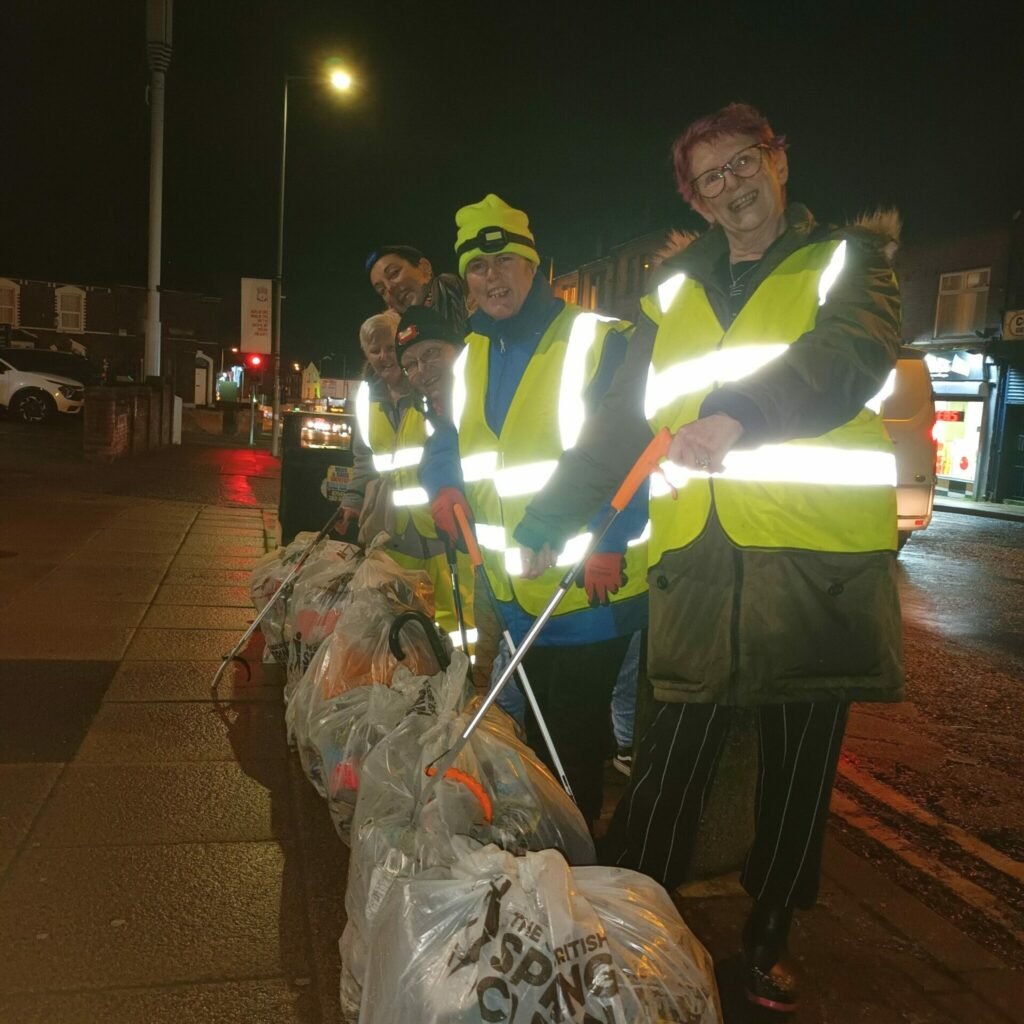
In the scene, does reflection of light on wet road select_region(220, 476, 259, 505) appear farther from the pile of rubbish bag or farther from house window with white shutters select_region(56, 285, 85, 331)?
house window with white shutters select_region(56, 285, 85, 331)

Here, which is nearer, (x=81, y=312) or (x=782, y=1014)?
(x=782, y=1014)

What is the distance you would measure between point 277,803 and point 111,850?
627 mm

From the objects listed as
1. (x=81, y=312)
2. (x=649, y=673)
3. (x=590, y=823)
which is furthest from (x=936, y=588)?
(x=81, y=312)

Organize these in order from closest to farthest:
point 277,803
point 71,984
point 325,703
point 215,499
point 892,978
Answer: point 71,984
point 892,978
point 325,703
point 277,803
point 215,499

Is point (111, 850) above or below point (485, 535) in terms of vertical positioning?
below

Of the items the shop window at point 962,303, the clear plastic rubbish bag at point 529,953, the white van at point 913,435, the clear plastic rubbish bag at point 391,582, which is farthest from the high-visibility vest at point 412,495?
the shop window at point 962,303

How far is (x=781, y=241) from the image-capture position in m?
2.22

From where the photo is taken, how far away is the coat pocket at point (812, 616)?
2.14 meters

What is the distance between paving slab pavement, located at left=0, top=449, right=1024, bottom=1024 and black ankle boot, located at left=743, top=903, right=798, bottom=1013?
0.08m

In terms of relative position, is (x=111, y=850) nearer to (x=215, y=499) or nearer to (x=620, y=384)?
(x=620, y=384)

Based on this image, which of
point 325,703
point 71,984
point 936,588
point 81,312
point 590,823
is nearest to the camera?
point 71,984

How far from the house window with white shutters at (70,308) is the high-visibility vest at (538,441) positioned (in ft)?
160

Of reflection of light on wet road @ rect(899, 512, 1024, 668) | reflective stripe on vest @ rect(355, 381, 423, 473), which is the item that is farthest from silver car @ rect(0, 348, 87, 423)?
reflective stripe on vest @ rect(355, 381, 423, 473)

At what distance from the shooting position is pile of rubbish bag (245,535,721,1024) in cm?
169
